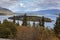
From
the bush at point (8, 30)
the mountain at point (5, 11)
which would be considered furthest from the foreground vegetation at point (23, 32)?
the mountain at point (5, 11)

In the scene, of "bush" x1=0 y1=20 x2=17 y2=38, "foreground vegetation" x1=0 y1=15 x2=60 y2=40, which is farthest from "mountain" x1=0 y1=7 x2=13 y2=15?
"bush" x1=0 y1=20 x2=17 y2=38

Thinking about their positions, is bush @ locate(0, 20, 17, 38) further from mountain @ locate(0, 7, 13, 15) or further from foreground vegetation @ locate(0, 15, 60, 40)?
mountain @ locate(0, 7, 13, 15)

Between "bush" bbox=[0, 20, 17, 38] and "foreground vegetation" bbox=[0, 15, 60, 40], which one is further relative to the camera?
"bush" bbox=[0, 20, 17, 38]

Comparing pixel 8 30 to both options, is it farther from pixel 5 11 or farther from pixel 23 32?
pixel 5 11

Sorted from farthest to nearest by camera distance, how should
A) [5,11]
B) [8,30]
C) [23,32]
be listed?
1. [5,11]
2. [8,30]
3. [23,32]

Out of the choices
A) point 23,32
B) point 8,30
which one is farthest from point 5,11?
point 23,32

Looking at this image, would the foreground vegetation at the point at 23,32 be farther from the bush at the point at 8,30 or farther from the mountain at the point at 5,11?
the mountain at the point at 5,11

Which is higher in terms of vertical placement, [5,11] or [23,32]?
[5,11]

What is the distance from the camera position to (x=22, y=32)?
1077 cm

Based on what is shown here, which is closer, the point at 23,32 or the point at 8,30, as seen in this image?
the point at 23,32

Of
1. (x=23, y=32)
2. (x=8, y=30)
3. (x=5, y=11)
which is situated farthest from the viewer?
(x=5, y=11)

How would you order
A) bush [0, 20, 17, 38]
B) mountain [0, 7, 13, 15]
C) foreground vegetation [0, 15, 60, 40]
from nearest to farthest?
foreground vegetation [0, 15, 60, 40]
bush [0, 20, 17, 38]
mountain [0, 7, 13, 15]

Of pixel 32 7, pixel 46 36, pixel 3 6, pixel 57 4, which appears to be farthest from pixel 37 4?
pixel 46 36

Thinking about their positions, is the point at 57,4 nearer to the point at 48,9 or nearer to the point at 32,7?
the point at 48,9
